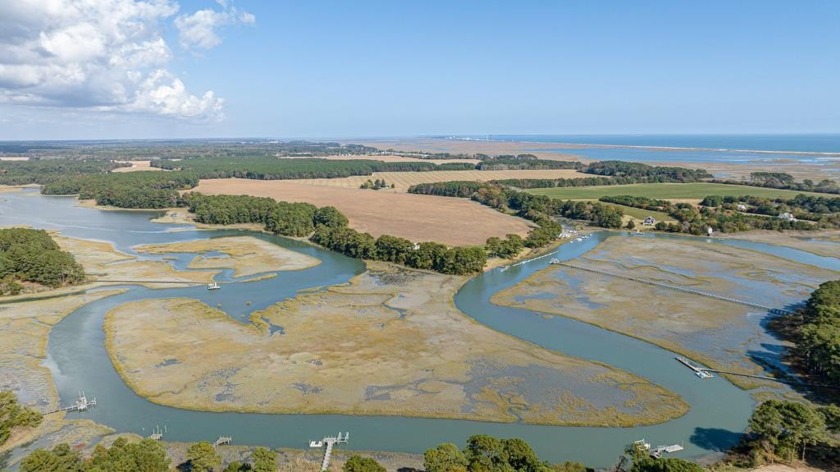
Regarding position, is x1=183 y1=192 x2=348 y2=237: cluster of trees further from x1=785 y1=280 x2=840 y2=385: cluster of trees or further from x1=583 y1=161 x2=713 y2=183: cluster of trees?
x1=583 y1=161 x2=713 y2=183: cluster of trees

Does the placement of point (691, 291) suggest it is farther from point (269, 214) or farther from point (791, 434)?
point (269, 214)

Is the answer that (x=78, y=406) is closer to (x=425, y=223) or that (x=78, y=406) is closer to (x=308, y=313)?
(x=308, y=313)

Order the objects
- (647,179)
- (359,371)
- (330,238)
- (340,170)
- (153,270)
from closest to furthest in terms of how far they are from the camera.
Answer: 1. (359,371)
2. (153,270)
3. (330,238)
4. (647,179)
5. (340,170)

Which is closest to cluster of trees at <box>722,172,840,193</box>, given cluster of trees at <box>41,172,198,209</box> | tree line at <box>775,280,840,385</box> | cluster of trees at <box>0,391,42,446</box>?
tree line at <box>775,280,840,385</box>

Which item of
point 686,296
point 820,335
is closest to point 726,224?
point 686,296

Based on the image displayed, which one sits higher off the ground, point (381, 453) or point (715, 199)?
point (715, 199)

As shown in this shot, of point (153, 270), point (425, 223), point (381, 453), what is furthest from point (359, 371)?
point (425, 223)
